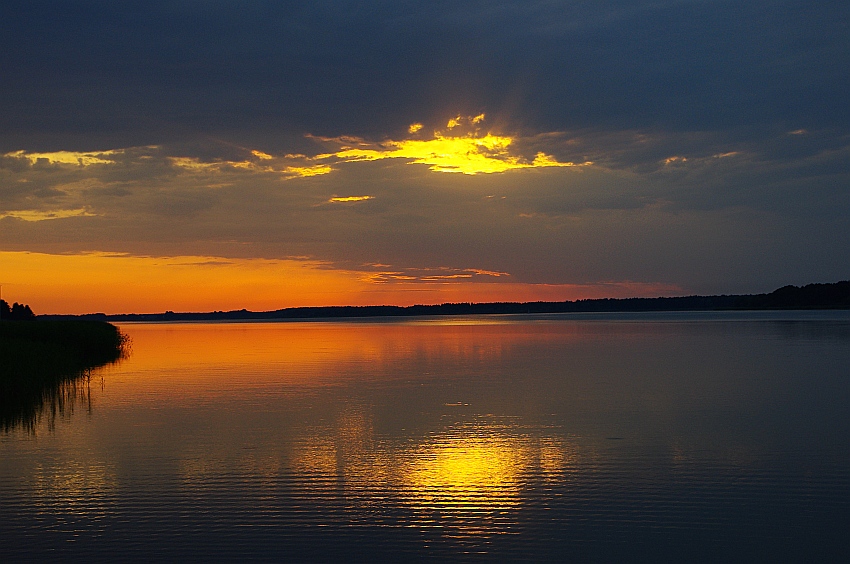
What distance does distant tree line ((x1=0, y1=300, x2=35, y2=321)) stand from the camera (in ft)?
280

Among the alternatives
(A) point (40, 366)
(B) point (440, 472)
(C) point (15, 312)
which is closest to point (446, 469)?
(B) point (440, 472)

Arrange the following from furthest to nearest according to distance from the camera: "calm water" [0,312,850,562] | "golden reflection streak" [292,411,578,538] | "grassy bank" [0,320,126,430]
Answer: "grassy bank" [0,320,126,430], "golden reflection streak" [292,411,578,538], "calm water" [0,312,850,562]

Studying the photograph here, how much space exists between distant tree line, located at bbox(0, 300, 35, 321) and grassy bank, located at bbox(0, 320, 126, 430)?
1778 inches

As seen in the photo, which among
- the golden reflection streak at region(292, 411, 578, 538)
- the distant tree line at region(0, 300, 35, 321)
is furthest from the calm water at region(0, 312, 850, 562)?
the distant tree line at region(0, 300, 35, 321)

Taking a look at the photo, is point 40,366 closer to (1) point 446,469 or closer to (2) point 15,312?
(1) point 446,469

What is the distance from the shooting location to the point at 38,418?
20344 millimetres

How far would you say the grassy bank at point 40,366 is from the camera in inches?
888

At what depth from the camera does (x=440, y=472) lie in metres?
13.5

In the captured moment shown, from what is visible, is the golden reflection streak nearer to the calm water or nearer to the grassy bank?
the calm water

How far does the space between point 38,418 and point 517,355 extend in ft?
85.3

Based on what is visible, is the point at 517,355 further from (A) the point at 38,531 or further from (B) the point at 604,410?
(A) the point at 38,531

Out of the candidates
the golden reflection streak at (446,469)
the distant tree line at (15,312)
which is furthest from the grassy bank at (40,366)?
the distant tree line at (15,312)

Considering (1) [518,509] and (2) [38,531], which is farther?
(1) [518,509]

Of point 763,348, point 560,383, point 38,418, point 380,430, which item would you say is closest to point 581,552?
point 380,430
